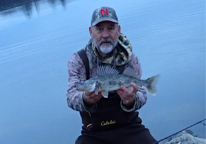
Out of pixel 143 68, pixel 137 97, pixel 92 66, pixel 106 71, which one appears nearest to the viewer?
pixel 106 71

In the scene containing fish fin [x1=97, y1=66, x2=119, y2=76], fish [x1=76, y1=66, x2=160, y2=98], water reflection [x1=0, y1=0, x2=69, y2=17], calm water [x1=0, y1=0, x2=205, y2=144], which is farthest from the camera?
water reflection [x1=0, y1=0, x2=69, y2=17]

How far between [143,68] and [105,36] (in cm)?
240

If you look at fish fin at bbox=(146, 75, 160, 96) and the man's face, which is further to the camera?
the man's face

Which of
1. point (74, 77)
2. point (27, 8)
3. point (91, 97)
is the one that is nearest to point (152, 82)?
point (91, 97)

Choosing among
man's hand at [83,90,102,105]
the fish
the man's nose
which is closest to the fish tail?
the fish

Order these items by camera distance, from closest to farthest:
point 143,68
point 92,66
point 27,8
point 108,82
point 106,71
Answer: point 108,82 → point 106,71 → point 92,66 → point 143,68 → point 27,8

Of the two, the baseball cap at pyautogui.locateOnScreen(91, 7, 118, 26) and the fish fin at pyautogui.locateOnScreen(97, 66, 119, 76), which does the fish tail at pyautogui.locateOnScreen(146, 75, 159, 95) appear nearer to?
the fish fin at pyautogui.locateOnScreen(97, 66, 119, 76)

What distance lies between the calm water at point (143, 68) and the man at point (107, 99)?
61 cm

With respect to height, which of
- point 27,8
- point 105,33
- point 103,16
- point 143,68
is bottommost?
point 143,68

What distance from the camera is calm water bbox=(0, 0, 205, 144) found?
381cm

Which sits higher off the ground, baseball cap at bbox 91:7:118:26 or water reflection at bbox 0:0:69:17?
water reflection at bbox 0:0:69:17

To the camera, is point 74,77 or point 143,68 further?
point 143,68

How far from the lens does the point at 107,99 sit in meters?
2.50

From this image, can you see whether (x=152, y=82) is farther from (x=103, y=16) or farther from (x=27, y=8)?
(x=27, y=8)
